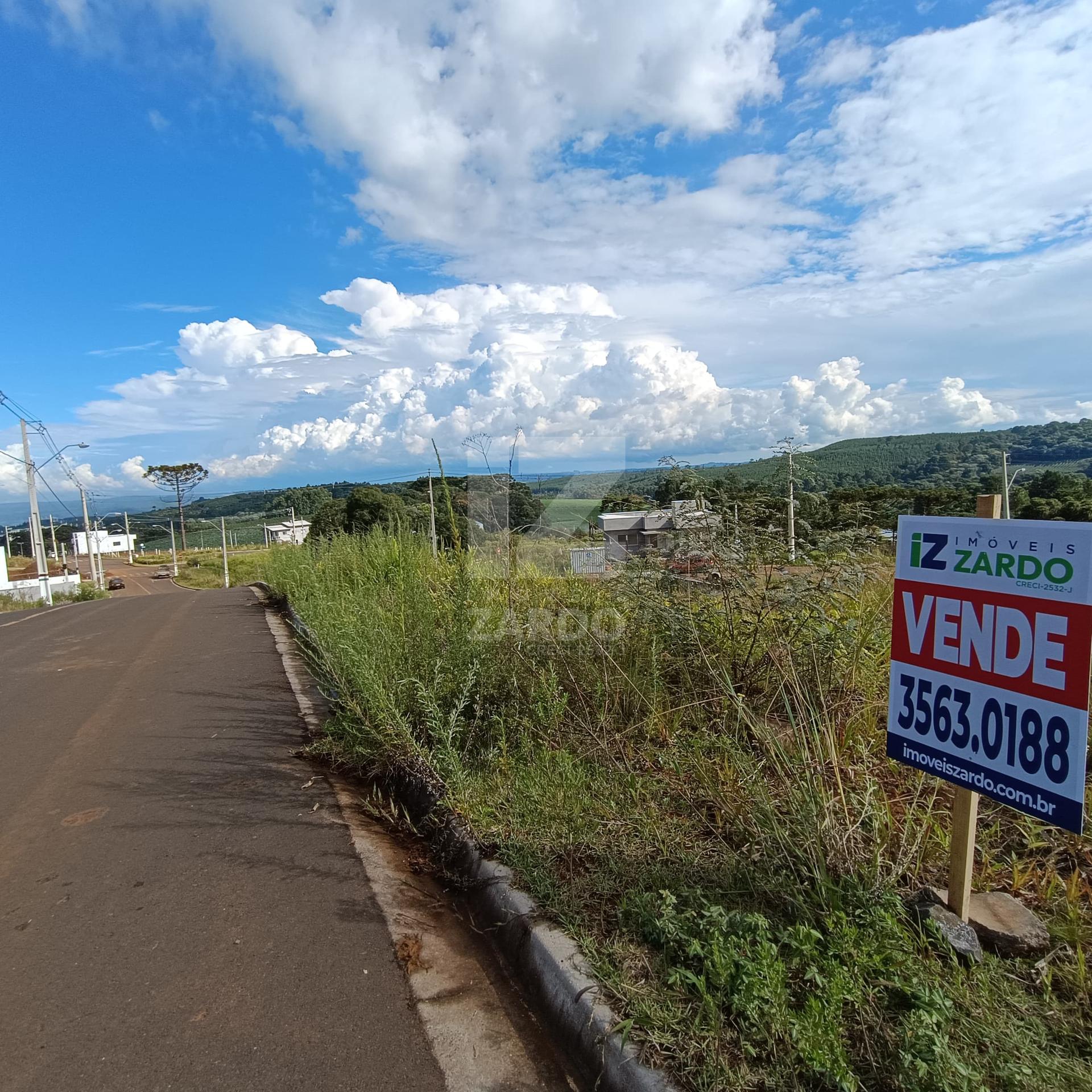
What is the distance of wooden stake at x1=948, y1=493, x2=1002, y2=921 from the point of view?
2.33 meters

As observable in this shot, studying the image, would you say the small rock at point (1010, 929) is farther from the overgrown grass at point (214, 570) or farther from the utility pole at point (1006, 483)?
the overgrown grass at point (214, 570)

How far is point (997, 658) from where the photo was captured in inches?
86.6

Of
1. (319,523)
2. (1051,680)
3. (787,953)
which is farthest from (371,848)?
(319,523)

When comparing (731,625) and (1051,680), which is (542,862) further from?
(1051,680)

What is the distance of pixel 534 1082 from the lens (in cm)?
220

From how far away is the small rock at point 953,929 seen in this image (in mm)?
2262

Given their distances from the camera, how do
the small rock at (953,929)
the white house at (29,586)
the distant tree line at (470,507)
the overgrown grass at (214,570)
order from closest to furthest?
the small rock at (953,929) < the distant tree line at (470,507) < the white house at (29,586) < the overgrown grass at (214,570)

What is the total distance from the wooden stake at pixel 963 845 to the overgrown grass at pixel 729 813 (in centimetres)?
18

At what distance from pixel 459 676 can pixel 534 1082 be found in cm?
275

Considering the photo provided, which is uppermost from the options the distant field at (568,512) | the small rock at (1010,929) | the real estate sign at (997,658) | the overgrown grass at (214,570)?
the distant field at (568,512)

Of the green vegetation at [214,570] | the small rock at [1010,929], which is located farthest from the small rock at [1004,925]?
the green vegetation at [214,570]

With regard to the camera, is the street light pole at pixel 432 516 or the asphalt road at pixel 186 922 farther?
the street light pole at pixel 432 516

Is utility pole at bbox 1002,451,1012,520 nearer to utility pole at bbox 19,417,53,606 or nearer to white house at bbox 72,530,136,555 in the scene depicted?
utility pole at bbox 19,417,53,606

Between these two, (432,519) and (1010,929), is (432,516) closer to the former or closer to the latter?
(432,519)
